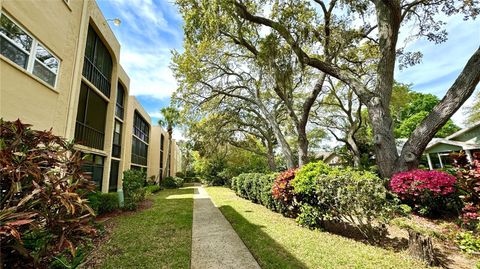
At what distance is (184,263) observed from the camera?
4.45 metres

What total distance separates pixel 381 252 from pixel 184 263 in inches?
171

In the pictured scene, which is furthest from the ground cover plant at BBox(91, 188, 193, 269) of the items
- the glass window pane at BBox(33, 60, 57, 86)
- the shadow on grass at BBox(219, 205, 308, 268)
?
the glass window pane at BBox(33, 60, 57, 86)

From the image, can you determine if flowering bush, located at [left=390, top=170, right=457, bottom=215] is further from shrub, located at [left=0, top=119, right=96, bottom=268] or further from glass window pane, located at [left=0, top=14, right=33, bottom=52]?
glass window pane, located at [left=0, top=14, right=33, bottom=52]

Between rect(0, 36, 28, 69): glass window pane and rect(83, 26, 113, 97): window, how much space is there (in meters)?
3.43

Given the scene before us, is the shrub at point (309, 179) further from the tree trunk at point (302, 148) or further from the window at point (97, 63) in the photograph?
the window at point (97, 63)

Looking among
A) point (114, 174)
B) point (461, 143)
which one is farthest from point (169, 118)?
point (461, 143)

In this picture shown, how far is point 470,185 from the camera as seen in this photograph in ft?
15.4

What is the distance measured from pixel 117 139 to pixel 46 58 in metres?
7.66

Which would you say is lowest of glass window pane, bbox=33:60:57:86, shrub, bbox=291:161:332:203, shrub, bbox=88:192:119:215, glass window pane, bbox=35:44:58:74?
shrub, bbox=88:192:119:215

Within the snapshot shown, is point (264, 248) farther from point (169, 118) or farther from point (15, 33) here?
point (169, 118)

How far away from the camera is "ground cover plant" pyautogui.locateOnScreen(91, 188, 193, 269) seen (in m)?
4.53

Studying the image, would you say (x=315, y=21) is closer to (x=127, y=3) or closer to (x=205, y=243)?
(x=127, y=3)

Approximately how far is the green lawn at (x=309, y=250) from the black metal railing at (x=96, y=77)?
9265 millimetres

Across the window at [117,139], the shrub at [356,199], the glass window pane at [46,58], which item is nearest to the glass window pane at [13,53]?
the glass window pane at [46,58]
